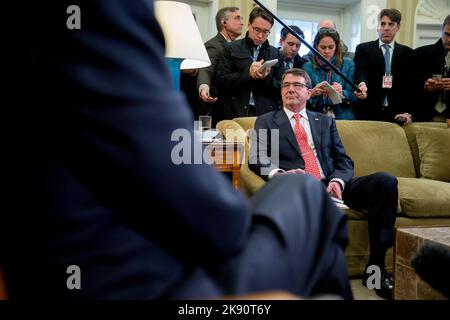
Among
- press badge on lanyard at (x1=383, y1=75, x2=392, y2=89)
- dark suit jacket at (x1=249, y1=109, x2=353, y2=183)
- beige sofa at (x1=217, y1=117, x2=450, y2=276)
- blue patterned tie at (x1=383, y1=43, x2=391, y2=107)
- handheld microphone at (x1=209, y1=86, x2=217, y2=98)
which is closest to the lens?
beige sofa at (x1=217, y1=117, x2=450, y2=276)

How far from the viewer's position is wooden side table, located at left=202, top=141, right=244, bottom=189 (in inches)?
86.9

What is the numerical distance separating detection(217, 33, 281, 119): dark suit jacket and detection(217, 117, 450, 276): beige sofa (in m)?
0.25

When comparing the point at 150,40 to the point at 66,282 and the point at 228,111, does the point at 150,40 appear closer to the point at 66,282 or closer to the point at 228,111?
the point at 66,282

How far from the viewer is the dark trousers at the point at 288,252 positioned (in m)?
0.58

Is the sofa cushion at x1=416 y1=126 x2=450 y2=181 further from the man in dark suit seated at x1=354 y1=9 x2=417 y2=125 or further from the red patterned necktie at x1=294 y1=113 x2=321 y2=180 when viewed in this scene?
the red patterned necktie at x1=294 y1=113 x2=321 y2=180

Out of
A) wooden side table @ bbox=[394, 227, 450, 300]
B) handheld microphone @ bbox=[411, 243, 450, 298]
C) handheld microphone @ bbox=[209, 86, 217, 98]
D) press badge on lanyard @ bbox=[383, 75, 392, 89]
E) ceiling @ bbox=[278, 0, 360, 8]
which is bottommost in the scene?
wooden side table @ bbox=[394, 227, 450, 300]

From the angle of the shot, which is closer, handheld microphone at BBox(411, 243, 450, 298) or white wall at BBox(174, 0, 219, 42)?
handheld microphone at BBox(411, 243, 450, 298)

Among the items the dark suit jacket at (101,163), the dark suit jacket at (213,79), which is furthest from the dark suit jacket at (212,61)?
the dark suit jacket at (101,163)

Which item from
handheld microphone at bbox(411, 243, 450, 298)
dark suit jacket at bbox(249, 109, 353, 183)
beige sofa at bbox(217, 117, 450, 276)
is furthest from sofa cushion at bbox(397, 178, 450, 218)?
handheld microphone at bbox(411, 243, 450, 298)

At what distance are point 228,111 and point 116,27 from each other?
2.43 m

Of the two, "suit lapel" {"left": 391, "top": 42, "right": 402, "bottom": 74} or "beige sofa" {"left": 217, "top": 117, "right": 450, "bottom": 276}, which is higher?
"suit lapel" {"left": 391, "top": 42, "right": 402, "bottom": 74}

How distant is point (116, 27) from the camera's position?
516 millimetres

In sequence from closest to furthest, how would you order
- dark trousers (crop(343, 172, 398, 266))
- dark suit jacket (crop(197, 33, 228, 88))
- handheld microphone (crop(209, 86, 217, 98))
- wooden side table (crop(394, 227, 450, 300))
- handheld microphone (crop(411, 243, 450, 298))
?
1. handheld microphone (crop(411, 243, 450, 298))
2. wooden side table (crop(394, 227, 450, 300))
3. dark trousers (crop(343, 172, 398, 266))
4. handheld microphone (crop(209, 86, 217, 98))
5. dark suit jacket (crop(197, 33, 228, 88))

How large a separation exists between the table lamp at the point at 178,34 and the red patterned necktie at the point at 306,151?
27.1 inches
